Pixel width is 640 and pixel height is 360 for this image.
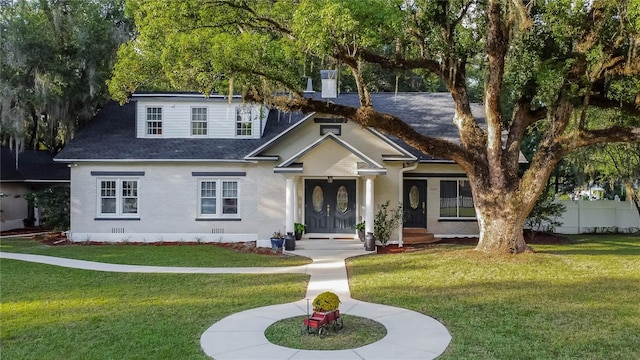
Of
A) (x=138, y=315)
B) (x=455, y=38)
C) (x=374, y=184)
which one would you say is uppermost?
(x=455, y=38)

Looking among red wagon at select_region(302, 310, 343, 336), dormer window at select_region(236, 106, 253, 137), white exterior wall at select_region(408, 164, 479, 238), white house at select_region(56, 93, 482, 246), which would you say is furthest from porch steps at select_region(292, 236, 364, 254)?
red wagon at select_region(302, 310, 343, 336)

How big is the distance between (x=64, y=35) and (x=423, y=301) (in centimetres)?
1959

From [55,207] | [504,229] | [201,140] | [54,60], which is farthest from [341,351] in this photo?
[54,60]

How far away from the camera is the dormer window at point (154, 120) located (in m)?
19.8

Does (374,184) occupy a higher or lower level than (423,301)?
higher

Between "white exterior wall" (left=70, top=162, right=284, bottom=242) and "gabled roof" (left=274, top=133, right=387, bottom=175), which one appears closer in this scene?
"gabled roof" (left=274, top=133, right=387, bottom=175)

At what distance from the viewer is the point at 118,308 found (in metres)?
8.53

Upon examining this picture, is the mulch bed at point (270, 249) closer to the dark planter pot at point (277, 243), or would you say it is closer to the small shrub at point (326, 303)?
the dark planter pot at point (277, 243)

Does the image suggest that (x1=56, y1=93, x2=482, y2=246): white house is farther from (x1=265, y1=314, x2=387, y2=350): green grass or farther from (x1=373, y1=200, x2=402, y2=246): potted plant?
(x1=265, y1=314, x2=387, y2=350): green grass

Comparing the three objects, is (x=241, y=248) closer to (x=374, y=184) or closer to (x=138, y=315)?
(x=374, y=184)

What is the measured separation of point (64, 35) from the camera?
2086 cm

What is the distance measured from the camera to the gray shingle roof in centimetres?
1873

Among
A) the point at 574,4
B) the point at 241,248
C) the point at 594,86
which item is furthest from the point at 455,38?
the point at 241,248

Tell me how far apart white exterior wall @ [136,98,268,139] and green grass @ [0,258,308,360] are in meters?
8.23
